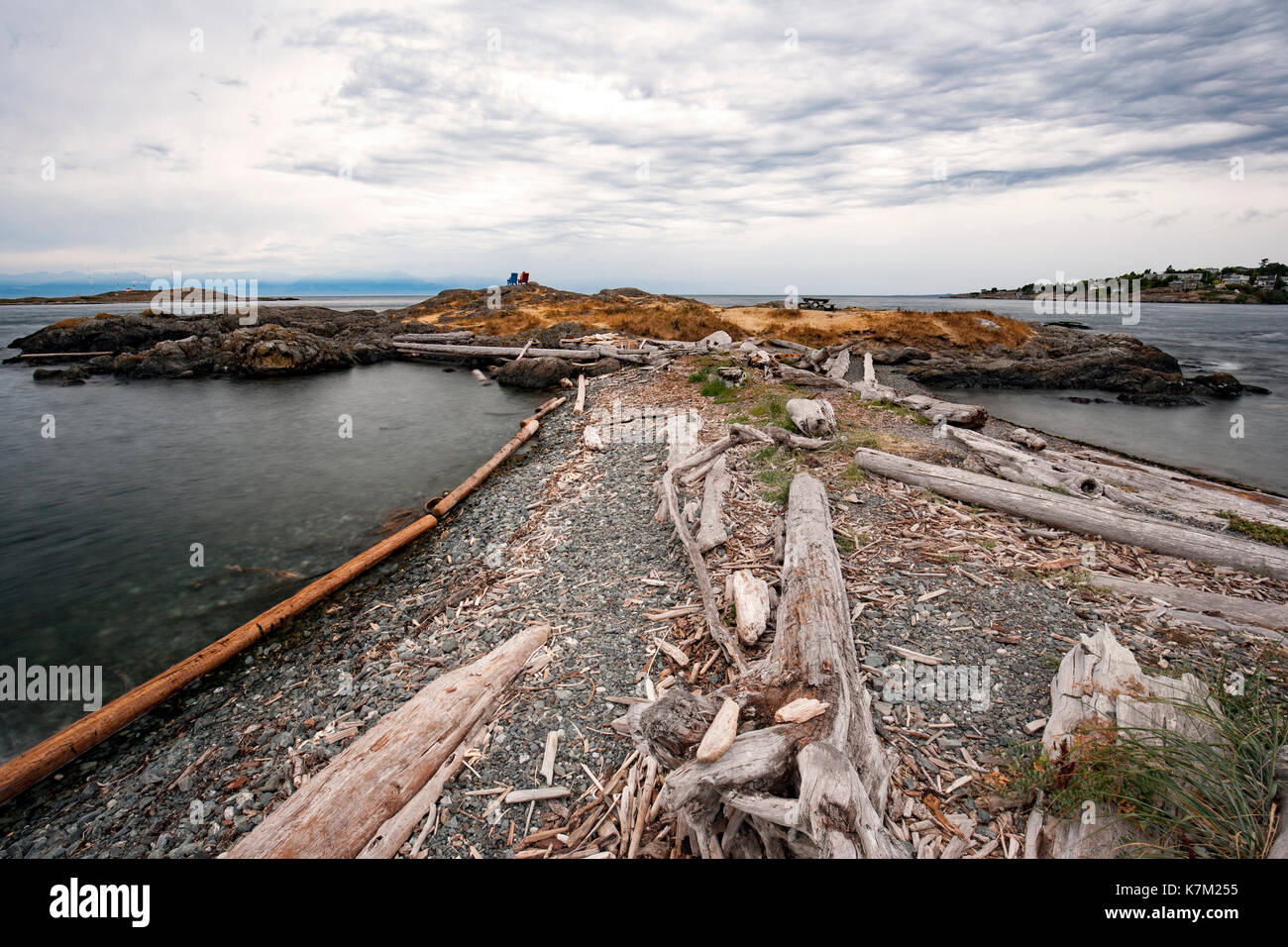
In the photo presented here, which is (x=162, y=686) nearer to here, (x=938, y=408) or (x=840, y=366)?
(x=938, y=408)

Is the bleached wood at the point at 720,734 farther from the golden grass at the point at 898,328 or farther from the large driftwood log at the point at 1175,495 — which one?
the golden grass at the point at 898,328

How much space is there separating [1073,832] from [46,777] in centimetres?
943

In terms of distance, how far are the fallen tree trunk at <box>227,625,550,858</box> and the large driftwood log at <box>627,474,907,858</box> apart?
2137mm

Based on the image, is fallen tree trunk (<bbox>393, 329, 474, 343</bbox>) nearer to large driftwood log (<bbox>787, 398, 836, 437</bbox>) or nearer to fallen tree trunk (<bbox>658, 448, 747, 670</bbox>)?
large driftwood log (<bbox>787, 398, 836, 437</bbox>)

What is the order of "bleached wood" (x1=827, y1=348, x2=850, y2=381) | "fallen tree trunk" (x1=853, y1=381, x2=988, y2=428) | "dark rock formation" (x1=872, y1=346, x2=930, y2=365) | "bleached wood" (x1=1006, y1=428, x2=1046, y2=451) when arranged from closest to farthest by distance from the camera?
"bleached wood" (x1=1006, y1=428, x2=1046, y2=451), "fallen tree trunk" (x1=853, y1=381, x2=988, y2=428), "bleached wood" (x1=827, y1=348, x2=850, y2=381), "dark rock formation" (x1=872, y1=346, x2=930, y2=365)

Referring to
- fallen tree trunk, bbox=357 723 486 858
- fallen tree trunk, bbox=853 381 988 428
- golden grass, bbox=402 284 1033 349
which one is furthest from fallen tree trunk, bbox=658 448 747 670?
golden grass, bbox=402 284 1033 349

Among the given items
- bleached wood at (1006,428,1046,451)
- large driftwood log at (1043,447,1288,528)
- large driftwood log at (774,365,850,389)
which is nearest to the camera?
large driftwood log at (1043,447,1288,528)

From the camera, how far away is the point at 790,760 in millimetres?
3418

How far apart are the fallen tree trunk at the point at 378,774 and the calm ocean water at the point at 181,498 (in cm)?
476

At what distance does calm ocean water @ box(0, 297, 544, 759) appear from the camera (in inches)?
318

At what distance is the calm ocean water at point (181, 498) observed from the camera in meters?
8.07

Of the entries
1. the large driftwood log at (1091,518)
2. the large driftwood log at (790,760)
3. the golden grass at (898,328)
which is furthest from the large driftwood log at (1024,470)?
the golden grass at (898,328)

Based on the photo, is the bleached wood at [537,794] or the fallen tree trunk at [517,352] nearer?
the bleached wood at [537,794]

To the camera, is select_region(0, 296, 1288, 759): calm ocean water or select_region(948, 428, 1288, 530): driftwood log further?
select_region(948, 428, 1288, 530): driftwood log
